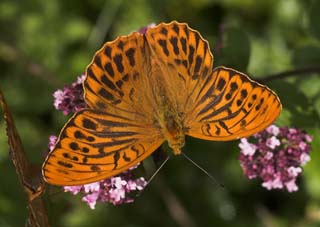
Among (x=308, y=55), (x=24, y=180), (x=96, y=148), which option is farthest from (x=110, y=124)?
(x=308, y=55)

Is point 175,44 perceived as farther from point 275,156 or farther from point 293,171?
point 293,171

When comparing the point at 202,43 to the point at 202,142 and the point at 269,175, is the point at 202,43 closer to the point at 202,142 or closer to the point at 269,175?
the point at 269,175

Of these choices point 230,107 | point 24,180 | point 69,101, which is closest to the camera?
point 24,180

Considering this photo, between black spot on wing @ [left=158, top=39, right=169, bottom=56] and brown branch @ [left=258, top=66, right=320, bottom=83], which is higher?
brown branch @ [left=258, top=66, right=320, bottom=83]

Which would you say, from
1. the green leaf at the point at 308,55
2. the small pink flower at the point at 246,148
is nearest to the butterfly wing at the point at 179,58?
the small pink flower at the point at 246,148

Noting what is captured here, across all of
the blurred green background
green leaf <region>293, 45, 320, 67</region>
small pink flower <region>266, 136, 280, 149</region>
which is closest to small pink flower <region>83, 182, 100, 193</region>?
small pink flower <region>266, 136, 280, 149</region>

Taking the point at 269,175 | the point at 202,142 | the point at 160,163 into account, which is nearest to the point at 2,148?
the point at 202,142

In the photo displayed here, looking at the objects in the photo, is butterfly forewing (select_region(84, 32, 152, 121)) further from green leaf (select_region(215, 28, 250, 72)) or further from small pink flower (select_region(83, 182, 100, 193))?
green leaf (select_region(215, 28, 250, 72))
